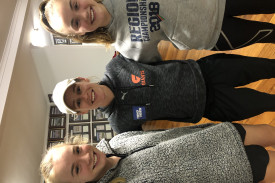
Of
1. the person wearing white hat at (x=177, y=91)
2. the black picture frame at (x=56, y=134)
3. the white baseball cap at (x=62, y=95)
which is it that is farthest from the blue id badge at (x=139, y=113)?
the black picture frame at (x=56, y=134)

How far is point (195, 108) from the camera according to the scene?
119cm

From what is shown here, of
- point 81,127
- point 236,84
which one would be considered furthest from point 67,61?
point 236,84

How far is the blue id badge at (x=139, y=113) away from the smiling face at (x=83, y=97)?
17 cm

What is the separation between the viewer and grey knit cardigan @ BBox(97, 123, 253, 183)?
916mm

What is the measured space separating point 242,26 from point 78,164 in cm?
99

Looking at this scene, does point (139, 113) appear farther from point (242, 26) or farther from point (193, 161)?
point (242, 26)

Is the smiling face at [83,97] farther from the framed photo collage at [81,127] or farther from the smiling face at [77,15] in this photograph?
the framed photo collage at [81,127]

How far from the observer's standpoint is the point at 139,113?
118 cm

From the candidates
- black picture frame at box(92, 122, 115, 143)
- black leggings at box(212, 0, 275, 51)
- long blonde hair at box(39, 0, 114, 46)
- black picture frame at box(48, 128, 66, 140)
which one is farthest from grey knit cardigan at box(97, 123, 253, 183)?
black picture frame at box(48, 128, 66, 140)

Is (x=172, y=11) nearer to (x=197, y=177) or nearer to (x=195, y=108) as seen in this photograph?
(x=195, y=108)

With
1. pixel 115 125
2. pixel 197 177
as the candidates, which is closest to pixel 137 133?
pixel 115 125

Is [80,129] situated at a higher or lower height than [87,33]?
lower

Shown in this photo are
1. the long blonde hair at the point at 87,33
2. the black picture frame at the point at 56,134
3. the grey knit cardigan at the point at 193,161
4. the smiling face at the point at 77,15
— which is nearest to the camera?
the grey knit cardigan at the point at 193,161

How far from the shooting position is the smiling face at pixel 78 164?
3.19 ft
